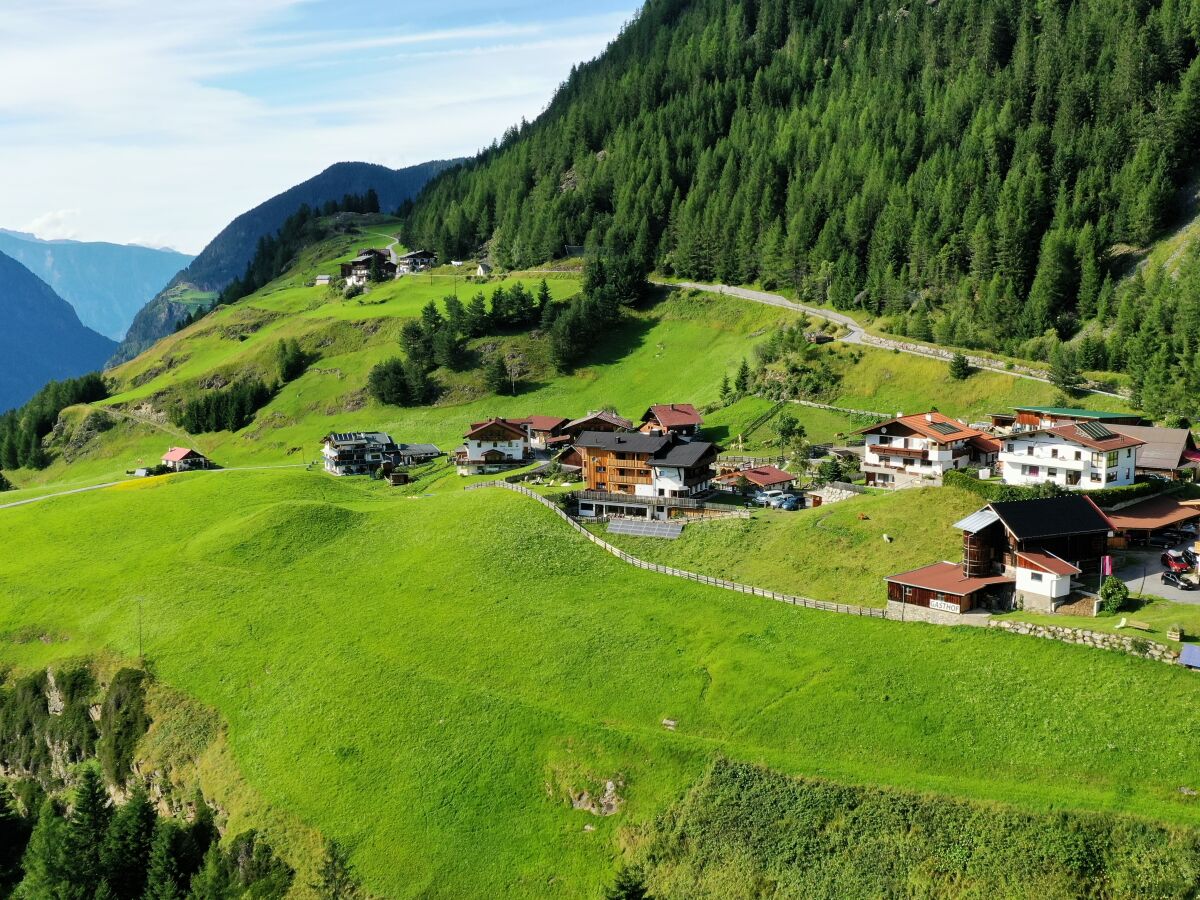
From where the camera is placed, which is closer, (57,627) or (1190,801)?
(1190,801)

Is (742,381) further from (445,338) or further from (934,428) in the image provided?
(445,338)

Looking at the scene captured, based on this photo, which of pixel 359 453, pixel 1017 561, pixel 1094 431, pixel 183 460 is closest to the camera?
pixel 1017 561

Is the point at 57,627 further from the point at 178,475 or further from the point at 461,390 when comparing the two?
Answer: the point at 461,390

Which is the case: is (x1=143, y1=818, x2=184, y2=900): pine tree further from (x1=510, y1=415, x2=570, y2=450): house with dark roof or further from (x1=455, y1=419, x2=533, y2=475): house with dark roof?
(x1=510, y1=415, x2=570, y2=450): house with dark roof

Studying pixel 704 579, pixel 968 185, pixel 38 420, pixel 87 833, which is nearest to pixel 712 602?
pixel 704 579

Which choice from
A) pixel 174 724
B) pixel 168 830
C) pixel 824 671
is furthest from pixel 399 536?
pixel 824 671
